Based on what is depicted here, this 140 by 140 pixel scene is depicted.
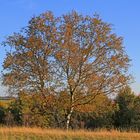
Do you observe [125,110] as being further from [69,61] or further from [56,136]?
[56,136]

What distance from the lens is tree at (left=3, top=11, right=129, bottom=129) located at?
34125 millimetres

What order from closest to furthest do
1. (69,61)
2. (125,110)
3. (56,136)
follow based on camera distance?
1. (56,136)
2. (69,61)
3. (125,110)

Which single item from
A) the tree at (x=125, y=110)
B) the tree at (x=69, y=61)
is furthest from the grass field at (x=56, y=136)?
the tree at (x=125, y=110)

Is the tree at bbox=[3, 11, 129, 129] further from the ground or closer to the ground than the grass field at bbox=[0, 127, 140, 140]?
further from the ground

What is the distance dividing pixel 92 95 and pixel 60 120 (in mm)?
4678

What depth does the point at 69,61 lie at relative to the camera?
33.9 meters

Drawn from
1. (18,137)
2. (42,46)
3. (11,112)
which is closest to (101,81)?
(42,46)

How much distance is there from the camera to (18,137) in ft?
61.6

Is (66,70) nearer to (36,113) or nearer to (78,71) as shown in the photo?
(78,71)

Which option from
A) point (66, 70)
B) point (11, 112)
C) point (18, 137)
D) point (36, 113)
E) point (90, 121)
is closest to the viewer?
point (18, 137)

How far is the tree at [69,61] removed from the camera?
1344 inches

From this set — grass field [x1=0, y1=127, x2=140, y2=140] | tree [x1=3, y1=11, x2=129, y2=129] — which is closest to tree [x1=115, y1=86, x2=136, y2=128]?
tree [x1=3, y1=11, x2=129, y2=129]

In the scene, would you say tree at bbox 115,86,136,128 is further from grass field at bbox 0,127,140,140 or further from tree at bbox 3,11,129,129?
grass field at bbox 0,127,140,140

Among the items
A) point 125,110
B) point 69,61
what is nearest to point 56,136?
point 69,61
